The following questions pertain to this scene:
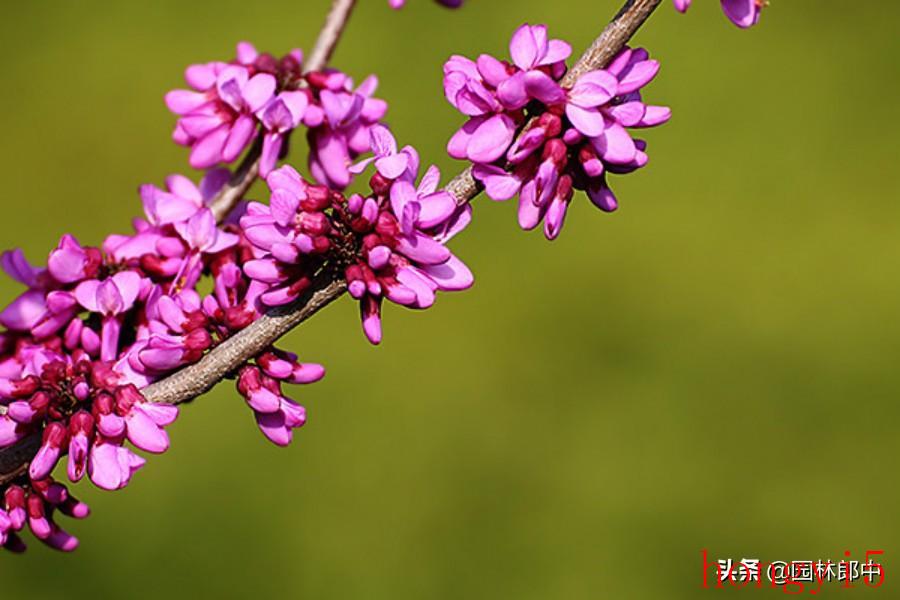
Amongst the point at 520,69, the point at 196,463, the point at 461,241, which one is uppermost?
the point at 461,241

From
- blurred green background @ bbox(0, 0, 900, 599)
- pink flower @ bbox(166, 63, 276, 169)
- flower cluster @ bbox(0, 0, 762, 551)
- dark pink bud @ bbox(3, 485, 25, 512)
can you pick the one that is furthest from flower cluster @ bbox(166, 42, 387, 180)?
blurred green background @ bbox(0, 0, 900, 599)

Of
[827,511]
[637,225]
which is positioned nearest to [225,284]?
[827,511]

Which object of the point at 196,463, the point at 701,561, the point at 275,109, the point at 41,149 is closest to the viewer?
the point at 275,109

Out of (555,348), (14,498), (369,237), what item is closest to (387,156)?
(369,237)

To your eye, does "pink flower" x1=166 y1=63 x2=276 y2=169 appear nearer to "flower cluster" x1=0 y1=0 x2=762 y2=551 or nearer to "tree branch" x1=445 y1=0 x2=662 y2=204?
"flower cluster" x1=0 y1=0 x2=762 y2=551

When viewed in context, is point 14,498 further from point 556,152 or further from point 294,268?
point 556,152

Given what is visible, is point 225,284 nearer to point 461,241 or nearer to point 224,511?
point 224,511
